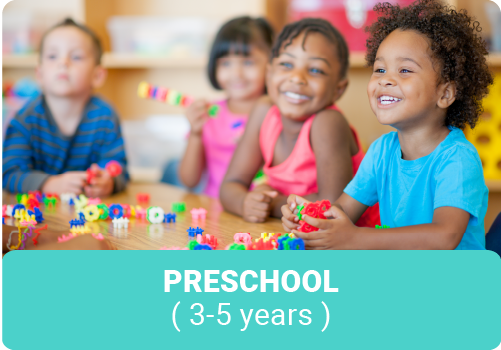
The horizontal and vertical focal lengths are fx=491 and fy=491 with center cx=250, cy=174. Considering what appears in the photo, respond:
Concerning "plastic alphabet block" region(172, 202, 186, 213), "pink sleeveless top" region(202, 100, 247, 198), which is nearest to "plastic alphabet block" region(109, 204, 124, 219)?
"plastic alphabet block" region(172, 202, 186, 213)

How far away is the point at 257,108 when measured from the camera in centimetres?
111

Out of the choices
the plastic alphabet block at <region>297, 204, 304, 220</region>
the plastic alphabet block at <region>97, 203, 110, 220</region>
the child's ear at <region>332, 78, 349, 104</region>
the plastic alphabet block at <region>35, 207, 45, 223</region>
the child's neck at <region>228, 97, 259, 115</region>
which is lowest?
the plastic alphabet block at <region>297, 204, 304, 220</region>

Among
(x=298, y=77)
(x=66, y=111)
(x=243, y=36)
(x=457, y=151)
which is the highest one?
(x=243, y=36)

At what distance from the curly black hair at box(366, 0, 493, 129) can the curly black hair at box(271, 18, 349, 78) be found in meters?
0.22

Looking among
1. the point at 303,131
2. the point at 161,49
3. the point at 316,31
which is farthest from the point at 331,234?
the point at 161,49

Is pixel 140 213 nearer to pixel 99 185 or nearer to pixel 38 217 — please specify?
pixel 38 217

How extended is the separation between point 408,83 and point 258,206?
375mm

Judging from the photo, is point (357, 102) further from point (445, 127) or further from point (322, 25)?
point (445, 127)

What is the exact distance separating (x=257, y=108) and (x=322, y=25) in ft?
0.76

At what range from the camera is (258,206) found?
923 millimetres

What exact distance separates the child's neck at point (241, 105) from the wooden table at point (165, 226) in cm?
44

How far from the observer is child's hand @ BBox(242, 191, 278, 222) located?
917 mm

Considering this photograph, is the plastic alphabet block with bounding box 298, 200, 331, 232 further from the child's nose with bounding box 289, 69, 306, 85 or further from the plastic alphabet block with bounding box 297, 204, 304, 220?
the child's nose with bounding box 289, 69, 306, 85
